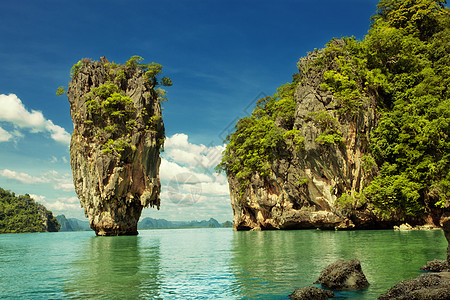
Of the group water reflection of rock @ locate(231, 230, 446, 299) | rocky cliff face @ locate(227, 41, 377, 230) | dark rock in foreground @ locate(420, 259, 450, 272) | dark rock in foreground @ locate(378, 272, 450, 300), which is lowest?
water reflection of rock @ locate(231, 230, 446, 299)

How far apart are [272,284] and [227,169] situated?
44.7m

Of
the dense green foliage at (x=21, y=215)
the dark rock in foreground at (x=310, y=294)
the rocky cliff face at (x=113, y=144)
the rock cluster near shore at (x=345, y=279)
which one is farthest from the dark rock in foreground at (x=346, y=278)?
the dense green foliage at (x=21, y=215)

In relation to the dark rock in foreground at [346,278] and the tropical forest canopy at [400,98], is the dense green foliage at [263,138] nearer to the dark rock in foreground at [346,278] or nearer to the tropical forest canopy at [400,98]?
the tropical forest canopy at [400,98]

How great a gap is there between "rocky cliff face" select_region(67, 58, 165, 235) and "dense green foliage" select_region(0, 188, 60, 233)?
7159 centimetres

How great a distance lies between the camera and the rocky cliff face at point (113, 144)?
3928cm

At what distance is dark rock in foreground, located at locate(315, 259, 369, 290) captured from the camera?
8.75 meters

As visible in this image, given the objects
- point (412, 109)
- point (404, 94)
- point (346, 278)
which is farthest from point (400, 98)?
point (346, 278)

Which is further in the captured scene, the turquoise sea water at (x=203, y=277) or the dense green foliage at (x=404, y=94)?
the dense green foliage at (x=404, y=94)

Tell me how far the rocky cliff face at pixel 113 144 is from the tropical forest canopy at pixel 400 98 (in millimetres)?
16986

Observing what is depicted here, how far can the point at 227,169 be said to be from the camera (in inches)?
2132

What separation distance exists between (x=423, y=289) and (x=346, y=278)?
7.72ft

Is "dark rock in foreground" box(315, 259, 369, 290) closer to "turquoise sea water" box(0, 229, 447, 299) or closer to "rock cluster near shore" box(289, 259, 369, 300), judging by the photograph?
"rock cluster near shore" box(289, 259, 369, 300)

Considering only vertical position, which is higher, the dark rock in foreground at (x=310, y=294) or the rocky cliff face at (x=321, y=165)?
the rocky cliff face at (x=321, y=165)

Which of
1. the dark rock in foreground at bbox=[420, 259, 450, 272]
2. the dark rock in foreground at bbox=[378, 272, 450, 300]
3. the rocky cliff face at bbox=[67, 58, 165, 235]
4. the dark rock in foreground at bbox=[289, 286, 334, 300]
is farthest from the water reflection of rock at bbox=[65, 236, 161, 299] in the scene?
the rocky cliff face at bbox=[67, 58, 165, 235]
